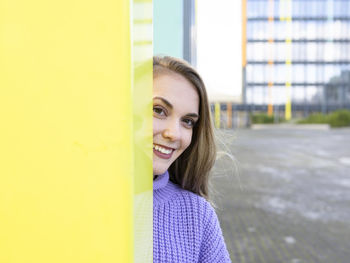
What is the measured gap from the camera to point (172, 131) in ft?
2.92

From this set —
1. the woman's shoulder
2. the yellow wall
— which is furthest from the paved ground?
the yellow wall

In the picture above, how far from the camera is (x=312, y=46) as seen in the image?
38.0 m

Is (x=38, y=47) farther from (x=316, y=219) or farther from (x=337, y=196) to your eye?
(x=337, y=196)

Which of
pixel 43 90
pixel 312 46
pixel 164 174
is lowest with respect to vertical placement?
pixel 164 174

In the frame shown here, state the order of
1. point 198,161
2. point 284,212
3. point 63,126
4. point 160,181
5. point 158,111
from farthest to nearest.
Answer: point 284,212 < point 198,161 < point 160,181 < point 158,111 < point 63,126

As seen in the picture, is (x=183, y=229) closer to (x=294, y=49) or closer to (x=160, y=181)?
(x=160, y=181)

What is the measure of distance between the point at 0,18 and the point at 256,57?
3843 centimetres

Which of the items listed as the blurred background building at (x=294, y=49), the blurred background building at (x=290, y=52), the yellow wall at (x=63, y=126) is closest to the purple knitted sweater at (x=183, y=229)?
the yellow wall at (x=63, y=126)

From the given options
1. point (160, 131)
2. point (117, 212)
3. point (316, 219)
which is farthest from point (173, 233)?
A: point (316, 219)

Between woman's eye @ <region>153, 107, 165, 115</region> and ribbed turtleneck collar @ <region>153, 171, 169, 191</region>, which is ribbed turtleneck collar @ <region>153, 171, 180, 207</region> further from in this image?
woman's eye @ <region>153, 107, 165, 115</region>

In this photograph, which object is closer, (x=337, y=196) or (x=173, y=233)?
(x=173, y=233)

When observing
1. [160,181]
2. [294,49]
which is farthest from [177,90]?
[294,49]

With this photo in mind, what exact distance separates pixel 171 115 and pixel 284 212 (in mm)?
4202

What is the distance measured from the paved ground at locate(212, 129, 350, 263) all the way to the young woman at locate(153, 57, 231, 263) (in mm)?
310
